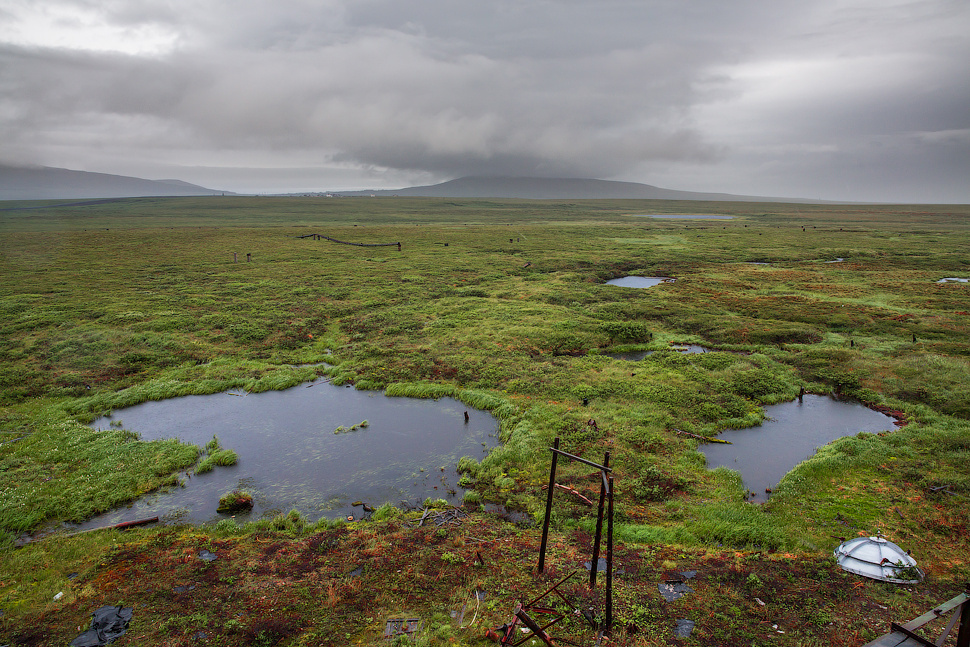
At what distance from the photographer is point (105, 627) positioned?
9664 millimetres

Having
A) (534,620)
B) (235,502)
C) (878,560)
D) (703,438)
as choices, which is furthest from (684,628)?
(235,502)

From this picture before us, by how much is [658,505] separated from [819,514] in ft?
14.0

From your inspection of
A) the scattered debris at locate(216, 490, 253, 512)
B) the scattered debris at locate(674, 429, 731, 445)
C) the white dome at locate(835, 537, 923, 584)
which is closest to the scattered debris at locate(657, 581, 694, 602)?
the white dome at locate(835, 537, 923, 584)

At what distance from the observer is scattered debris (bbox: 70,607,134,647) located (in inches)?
368

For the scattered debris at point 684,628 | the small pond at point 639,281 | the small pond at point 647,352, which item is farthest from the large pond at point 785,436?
the small pond at point 639,281

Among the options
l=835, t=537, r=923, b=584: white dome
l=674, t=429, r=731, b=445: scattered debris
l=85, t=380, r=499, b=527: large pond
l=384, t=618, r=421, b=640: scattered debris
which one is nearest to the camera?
l=384, t=618, r=421, b=640: scattered debris

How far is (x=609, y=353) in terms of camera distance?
90.2ft

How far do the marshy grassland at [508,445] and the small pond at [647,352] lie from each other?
26.3 inches

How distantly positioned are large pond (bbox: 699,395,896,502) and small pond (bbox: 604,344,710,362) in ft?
21.9

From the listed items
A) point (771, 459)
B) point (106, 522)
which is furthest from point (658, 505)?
point (106, 522)

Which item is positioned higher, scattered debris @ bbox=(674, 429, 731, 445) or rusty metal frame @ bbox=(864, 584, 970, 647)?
rusty metal frame @ bbox=(864, 584, 970, 647)

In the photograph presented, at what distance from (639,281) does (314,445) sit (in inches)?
1559

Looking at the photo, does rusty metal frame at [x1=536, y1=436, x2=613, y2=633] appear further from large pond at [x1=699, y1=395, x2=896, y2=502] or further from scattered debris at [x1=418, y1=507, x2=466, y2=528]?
large pond at [x1=699, y1=395, x2=896, y2=502]

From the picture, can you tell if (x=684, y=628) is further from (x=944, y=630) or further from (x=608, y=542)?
(x=944, y=630)
